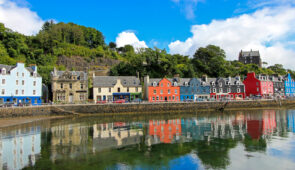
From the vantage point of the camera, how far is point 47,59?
66.2m

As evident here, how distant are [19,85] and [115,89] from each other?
20.3 meters

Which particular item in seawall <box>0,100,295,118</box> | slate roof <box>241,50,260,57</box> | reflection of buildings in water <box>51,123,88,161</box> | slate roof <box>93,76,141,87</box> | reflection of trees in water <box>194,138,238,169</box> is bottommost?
reflection of trees in water <box>194,138,238,169</box>

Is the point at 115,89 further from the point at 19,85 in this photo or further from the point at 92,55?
the point at 92,55

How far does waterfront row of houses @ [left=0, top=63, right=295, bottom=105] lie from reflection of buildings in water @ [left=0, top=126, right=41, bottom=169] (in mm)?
21335

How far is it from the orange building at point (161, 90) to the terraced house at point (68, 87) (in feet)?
A: 51.2

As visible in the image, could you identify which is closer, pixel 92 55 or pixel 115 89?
pixel 115 89

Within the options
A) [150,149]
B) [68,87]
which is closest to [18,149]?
[150,149]

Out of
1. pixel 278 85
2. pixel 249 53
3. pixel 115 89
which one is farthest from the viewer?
pixel 249 53

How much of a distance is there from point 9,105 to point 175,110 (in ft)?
107

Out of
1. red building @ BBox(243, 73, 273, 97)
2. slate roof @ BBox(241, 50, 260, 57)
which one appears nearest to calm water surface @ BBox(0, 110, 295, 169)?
red building @ BBox(243, 73, 273, 97)

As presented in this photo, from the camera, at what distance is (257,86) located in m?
64.0

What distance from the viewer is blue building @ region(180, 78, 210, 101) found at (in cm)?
5716

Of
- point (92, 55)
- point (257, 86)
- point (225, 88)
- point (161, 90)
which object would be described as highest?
point (92, 55)

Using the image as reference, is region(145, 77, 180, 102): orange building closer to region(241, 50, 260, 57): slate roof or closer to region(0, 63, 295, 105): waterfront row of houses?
Answer: region(0, 63, 295, 105): waterfront row of houses
